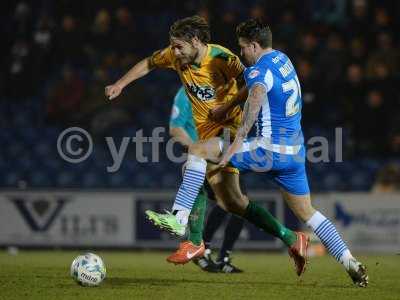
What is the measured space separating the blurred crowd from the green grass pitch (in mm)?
3481

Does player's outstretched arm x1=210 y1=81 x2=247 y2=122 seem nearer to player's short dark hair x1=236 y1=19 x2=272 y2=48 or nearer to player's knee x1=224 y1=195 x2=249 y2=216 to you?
player's short dark hair x1=236 y1=19 x2=272 y2=48

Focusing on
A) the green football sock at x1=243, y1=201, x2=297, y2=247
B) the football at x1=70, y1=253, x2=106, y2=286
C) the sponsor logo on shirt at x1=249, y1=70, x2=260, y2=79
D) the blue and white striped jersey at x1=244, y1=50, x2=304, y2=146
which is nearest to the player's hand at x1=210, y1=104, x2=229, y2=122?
the blue and white striped jersey at x1=244, y1=50, x2=304, y2=146

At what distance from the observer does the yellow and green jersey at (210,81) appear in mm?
7848

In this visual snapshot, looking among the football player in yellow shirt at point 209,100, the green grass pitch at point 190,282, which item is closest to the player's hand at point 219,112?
the football player in yellow shirt at point 209,100

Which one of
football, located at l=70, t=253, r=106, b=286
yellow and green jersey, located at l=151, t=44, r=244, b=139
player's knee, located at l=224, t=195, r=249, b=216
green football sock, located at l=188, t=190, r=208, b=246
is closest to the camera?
football, located at l=70, t=253, r=106, b=286

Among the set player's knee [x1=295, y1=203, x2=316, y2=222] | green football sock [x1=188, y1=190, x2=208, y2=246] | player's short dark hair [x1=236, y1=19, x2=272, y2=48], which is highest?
player's short dark hair [x1=236, y1=19, x2=272, y2=48]

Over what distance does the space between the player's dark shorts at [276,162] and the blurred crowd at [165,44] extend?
6307 millimetres

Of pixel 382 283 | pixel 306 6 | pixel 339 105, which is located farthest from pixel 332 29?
pixel 382 283

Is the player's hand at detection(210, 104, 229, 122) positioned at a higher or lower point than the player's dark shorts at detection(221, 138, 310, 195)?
higher

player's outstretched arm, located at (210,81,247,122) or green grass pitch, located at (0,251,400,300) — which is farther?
player's outstretched arm, located at (210,81,247,122)

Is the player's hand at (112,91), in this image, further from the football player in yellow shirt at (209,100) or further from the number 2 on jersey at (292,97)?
the number 2 on jersey at (292,97)

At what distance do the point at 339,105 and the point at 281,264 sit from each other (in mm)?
4133

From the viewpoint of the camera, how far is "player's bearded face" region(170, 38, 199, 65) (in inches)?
301

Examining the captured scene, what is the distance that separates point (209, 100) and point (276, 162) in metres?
1.11
